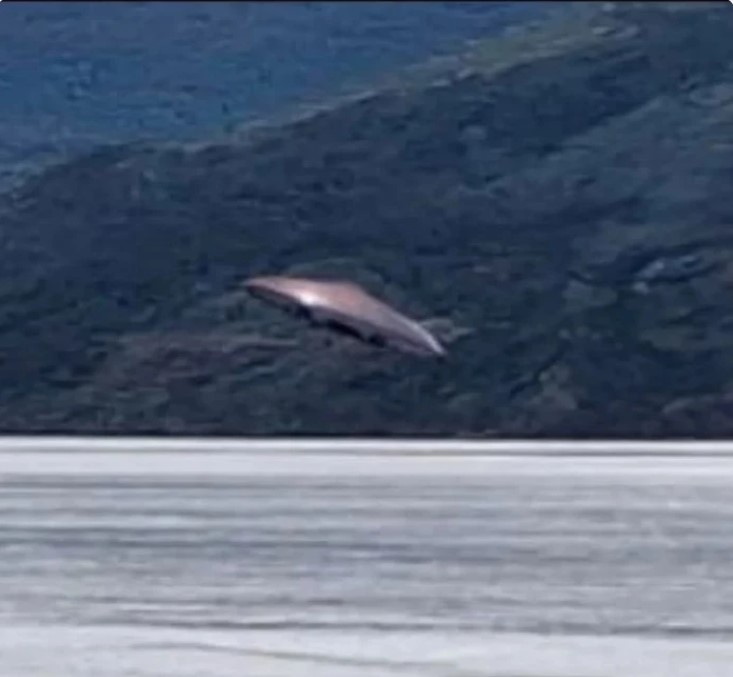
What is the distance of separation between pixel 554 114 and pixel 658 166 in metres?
0.46

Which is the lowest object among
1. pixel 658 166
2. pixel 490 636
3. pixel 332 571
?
pixel 490 636

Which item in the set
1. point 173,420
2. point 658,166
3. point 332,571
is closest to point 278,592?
point 332,571

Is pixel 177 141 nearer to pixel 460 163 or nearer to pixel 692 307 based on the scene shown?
pixel 460 163

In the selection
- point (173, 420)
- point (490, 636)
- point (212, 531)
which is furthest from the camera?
point (173, 420)

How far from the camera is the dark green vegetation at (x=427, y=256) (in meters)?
7.93

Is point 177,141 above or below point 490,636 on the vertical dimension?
above

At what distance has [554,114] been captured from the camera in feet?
28.6

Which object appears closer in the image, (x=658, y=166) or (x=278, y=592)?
(x=278, y=592)

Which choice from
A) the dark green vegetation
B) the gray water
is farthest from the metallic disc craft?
the gray water

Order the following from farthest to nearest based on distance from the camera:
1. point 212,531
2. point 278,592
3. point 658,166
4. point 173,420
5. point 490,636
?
1. point 658,166
2. point 173,420
3. point 212,531
4. point 278,592
5. point 490,636

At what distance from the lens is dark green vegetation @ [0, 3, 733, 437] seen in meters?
7.93

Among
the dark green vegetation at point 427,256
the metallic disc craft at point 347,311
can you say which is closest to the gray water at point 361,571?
the metallic disc craft at point 347,311

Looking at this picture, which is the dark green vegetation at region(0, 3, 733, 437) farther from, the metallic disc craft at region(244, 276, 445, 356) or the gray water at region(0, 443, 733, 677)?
the gray water at region(0, 443, 733, 677)

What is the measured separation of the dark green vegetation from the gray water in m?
2.68
